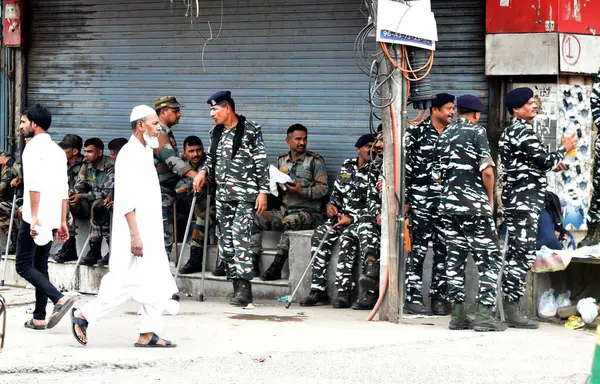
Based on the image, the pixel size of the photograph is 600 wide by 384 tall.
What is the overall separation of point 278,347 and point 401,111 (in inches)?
98.3

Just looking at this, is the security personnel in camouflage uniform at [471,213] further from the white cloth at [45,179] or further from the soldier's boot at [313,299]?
the white cloth at [45,179]

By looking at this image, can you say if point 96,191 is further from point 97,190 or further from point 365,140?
point 365,140

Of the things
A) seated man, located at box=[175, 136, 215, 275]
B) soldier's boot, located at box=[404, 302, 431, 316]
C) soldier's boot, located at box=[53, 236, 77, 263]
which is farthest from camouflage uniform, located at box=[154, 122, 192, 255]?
soldier's boot, located at box=[404, 302, 431, 316]

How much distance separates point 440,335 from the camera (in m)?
9.04

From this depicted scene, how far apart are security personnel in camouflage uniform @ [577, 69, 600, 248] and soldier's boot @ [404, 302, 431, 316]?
1.63 meters

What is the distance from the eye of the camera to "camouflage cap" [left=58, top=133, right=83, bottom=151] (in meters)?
13.0

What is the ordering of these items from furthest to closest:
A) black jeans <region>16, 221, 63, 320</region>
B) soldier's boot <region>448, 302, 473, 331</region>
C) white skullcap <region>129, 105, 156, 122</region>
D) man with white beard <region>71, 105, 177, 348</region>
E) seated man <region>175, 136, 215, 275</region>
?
seated man <region>175, 136, 215, 275</region> < soldier's boot <region>448, 302, 473, 331</region> < black jeans <region>16, 221, 63, 320</region> < white skullcap <region>129, 105, 156, 122</region> < man with white beard <region>71, 105, 177, 348</region>

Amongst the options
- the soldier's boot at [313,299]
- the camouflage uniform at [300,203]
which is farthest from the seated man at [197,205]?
the soldier's boot at [313,299]

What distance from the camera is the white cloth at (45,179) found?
891 cm

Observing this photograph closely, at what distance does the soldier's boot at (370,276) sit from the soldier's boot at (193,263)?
86.0 inches

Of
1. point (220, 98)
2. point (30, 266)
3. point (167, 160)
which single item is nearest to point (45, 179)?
point (30, 266)

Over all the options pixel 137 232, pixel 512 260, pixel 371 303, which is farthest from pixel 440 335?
pixel 137 232

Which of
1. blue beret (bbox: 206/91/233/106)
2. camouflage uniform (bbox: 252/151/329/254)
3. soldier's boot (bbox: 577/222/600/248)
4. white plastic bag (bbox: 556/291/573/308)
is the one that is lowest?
white plastic bag (bbox: 556/291/573/308)

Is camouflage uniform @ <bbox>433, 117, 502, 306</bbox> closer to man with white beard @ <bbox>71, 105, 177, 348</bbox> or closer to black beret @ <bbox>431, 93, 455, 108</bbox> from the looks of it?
black beret @ <bbox>431, 93, 455, 108</bbox>
